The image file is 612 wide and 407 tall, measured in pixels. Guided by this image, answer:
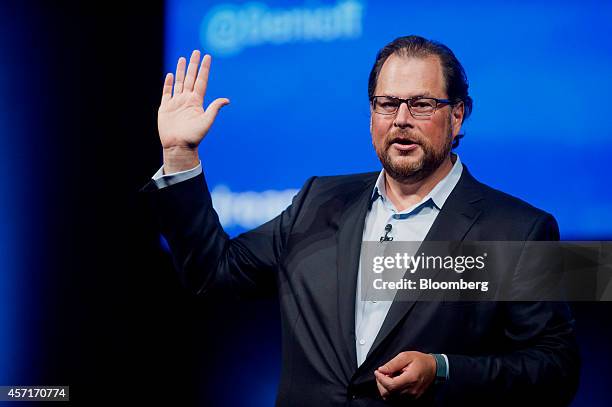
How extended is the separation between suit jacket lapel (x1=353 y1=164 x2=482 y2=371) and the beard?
114 millimetres

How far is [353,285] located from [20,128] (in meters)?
1.80

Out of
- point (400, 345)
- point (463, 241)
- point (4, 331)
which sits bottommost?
point (4, 331)

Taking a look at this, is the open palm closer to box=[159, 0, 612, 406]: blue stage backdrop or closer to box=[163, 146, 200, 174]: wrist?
box=[163, 146, 200, 174]: wrist

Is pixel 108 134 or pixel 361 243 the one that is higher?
pixel 108 134

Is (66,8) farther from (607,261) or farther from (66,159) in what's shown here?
(607,261)

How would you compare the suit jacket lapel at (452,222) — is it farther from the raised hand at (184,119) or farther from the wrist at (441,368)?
the raised hand at (184,119)

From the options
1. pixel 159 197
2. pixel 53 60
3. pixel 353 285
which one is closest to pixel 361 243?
pixel 353 285

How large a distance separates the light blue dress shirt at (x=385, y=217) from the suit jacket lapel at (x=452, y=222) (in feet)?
0.19

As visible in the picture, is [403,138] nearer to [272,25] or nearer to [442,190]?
[442,190]

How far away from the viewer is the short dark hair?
250cm

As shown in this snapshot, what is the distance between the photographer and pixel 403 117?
245cm

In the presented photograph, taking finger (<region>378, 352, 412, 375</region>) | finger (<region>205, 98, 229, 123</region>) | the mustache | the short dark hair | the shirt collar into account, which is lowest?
finger (<region>378, 352, 412, 375</region>)

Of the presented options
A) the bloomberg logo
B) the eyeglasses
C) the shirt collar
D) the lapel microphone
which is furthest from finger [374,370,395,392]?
the bloomberg logo

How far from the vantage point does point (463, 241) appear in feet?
7.80
